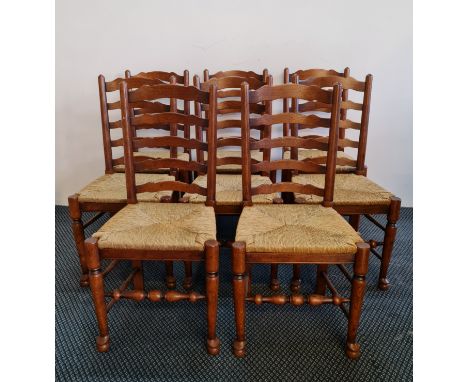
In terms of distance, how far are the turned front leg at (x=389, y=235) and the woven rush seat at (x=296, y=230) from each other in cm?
35

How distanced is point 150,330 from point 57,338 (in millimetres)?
421

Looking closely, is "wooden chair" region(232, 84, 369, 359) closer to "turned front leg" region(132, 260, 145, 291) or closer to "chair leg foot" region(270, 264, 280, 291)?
"chair leg foot" region(270, 264, 280, 291)

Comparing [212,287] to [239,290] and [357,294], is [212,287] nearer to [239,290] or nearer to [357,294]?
[239,290]

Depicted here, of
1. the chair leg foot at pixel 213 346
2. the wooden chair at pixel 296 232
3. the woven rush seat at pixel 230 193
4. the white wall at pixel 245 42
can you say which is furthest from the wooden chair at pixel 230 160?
the chair leg foot at pixel 213 346

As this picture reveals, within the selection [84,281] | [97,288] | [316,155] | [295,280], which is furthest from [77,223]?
[316,155]

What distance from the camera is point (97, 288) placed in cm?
141

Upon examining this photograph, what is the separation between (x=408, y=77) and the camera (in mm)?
2633

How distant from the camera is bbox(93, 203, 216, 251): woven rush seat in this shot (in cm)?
137

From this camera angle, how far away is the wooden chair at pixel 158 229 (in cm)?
137

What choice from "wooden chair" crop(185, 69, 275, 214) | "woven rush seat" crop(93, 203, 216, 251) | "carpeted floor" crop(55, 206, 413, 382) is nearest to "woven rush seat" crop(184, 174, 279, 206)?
"wooden chair" crop(185, 69, 275, 214)

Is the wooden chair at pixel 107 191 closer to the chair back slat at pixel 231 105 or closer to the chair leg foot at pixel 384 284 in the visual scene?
the chair back slat at pixel 231 105

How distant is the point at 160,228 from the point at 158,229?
0.01 meters
